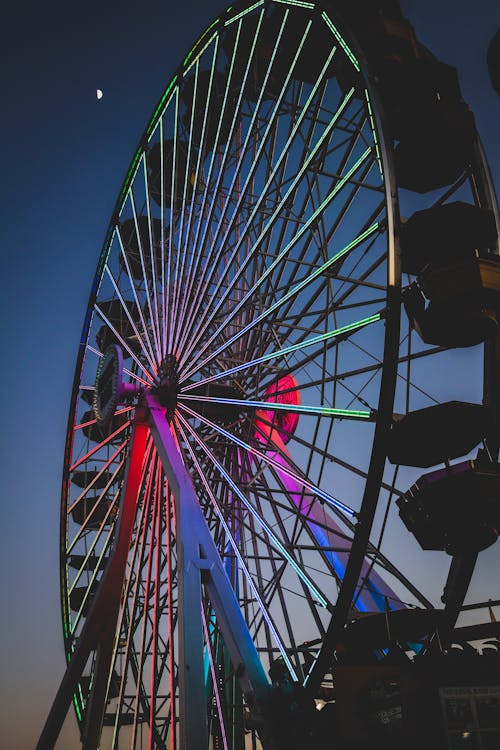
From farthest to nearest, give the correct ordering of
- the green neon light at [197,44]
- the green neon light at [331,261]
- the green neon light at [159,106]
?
1. the green neon light at [159,106]
2. the green neon light at [197,44]
3. the green neon light at [331,261]

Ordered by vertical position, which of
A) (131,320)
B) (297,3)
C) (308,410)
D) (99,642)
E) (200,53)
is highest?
(200,53)

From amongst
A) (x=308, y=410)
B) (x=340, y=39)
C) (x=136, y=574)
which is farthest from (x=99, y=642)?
(x=340, y=39)

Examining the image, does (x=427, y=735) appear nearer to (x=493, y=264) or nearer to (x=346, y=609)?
(x=346, y=609)

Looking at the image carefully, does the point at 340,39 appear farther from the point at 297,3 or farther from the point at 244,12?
the point at 244,12

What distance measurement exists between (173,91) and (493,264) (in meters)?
7.58

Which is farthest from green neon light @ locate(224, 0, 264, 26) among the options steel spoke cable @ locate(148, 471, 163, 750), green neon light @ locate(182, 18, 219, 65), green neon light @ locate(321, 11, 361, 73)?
steel spoke cable @ locate(148, 471, 163, 750)

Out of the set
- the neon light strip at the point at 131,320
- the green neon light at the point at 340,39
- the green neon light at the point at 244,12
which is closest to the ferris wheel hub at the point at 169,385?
the neon light strip at the point at 131,320

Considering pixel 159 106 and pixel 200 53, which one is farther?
pixel 159 106

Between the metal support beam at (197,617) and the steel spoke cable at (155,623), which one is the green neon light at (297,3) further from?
the steel spoke cable at (155,623)

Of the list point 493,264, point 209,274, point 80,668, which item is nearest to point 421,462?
point 493,264

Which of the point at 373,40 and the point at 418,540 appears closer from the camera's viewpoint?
the point at 418,540

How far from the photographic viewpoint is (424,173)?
26.2ft

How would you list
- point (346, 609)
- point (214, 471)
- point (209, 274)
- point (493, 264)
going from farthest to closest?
point (214, 471)
point (209, 274)
point (493, 264)
point (346, 609)

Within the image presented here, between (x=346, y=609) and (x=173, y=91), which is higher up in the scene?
(x=173, y=91)
